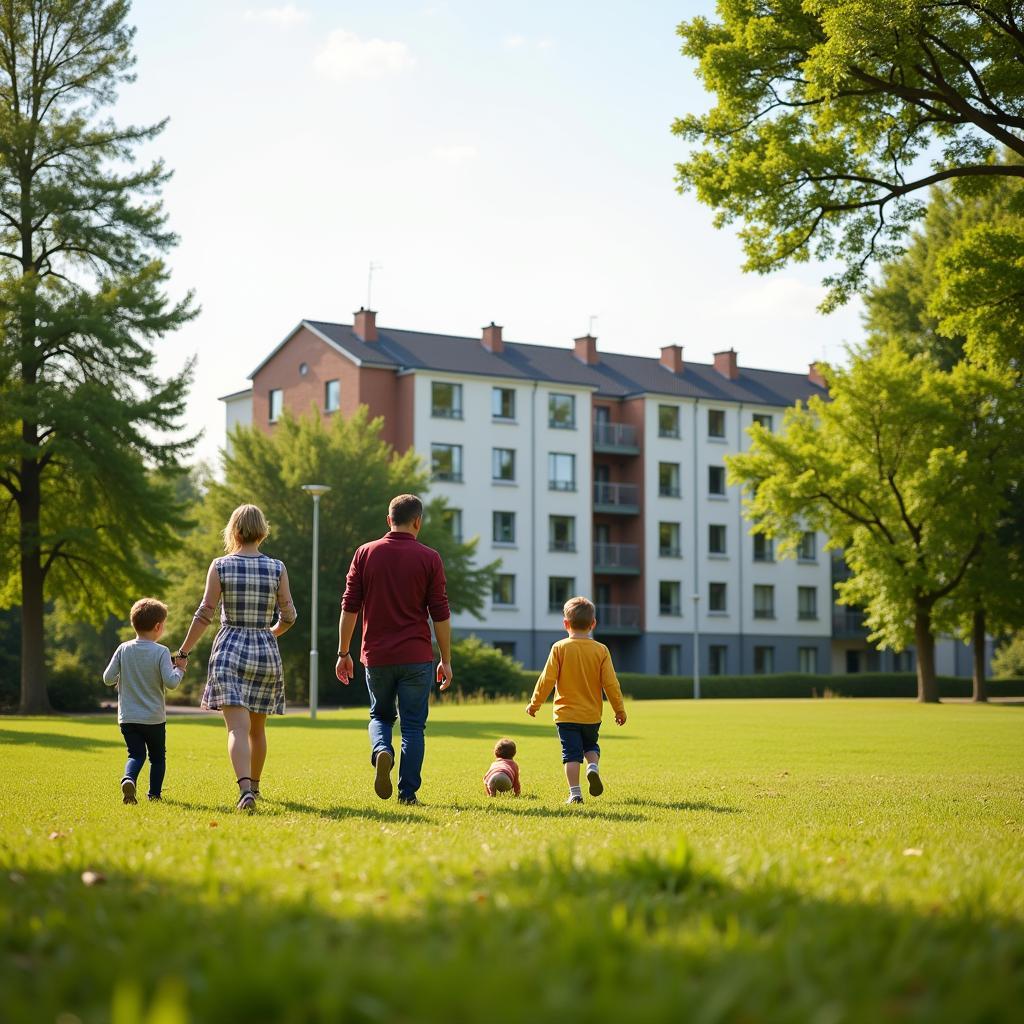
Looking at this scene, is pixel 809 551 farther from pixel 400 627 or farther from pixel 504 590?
pixel 400 627

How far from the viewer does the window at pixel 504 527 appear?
65562 mm

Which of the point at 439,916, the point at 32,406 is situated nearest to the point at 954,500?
the point at 32,406

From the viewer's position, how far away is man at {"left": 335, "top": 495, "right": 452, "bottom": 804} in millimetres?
9500

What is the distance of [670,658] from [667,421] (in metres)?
12.6

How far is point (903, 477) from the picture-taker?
151ft

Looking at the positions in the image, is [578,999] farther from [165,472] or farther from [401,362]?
[401,362]

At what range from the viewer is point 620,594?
71.1 meters

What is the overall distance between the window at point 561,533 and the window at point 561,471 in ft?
5.18

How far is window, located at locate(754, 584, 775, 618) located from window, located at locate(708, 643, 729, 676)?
10.5ft

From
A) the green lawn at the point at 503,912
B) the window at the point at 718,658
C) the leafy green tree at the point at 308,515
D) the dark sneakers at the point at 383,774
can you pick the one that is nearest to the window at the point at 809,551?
the window at the point at 718,658

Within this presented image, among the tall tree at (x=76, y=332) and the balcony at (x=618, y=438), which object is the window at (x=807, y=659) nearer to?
the balcony at (x=618, y=438)

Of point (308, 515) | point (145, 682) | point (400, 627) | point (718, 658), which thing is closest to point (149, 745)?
point (145, 682)

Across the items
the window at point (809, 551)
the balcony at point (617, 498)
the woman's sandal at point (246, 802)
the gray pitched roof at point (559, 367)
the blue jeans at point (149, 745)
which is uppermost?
the gray pitched roof at point (559, 367)

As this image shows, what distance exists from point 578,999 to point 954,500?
44797 millimetres
